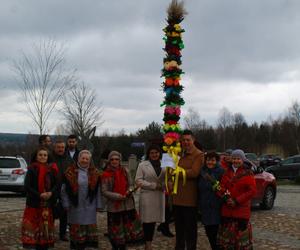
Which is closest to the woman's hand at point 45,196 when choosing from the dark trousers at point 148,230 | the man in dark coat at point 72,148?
the dark trousers at point 148,230

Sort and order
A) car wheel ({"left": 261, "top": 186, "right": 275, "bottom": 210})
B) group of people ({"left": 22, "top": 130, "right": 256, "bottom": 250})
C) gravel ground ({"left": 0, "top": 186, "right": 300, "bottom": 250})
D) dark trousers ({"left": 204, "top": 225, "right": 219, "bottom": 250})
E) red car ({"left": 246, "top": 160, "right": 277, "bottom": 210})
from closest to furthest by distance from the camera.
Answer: group of people ({"left": 22, "top": 130, "right": 256, "bottom": 250}) → dark trousers ({"left": 204, "top": 225, "right": 219, "bottom": 250}) → gravel ground ({"left": 0, "top": 186, "right": 300, "bottom": 250}) → red car ({"left": 246, "top": 160, "right": 277, "bottom": 210}) → car wheel ({"left": 261, "top": 186, "right": 275, "bottom": 210})

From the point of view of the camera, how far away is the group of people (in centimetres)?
724

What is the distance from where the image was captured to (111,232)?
7770mm

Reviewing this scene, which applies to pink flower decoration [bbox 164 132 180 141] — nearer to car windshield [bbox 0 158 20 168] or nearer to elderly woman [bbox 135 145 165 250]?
elderly woman [bbox 135 145 165 250]

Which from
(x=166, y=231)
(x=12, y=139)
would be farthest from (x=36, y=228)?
(x=12, y=139)

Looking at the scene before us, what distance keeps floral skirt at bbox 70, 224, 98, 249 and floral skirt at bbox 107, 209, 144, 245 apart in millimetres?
283

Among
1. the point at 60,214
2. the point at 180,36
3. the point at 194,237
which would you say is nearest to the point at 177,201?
the point at 194,237

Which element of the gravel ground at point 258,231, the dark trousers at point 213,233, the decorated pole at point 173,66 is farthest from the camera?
the decorated pole at point 173,66

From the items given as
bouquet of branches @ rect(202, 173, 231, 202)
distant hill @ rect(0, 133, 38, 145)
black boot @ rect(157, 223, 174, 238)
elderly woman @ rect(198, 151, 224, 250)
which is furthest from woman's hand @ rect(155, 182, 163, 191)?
distant hill @ rect(0, 133, 38, 145)

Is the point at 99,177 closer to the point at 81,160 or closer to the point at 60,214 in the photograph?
the point at 81,160

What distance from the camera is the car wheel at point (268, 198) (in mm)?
14859

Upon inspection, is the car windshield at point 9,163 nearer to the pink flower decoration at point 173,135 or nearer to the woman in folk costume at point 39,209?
the pink flower decoration at point 173,135

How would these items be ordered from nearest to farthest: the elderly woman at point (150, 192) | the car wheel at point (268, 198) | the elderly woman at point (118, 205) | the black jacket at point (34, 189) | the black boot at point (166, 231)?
the black jacket at point (34, 189), the elderly woman at point (118, 205), the elderly woman at point (150, 192), the black boot at point (166, 231), the car wheel at point (268, 198)

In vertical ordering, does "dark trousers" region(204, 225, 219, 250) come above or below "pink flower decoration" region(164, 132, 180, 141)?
below
